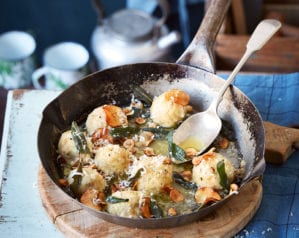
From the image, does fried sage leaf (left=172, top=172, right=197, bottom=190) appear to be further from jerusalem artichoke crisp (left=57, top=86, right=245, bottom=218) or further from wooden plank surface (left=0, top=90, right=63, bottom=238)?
wooden plank surface (left=0, top=90, right=63, bottom=238)

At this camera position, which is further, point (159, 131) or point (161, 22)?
point (161, 22)

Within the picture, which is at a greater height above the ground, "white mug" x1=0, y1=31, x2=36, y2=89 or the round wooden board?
the round wooden board

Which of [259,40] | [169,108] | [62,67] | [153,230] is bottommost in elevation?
[62,67]

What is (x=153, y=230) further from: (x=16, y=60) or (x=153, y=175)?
(x=16, y=60)

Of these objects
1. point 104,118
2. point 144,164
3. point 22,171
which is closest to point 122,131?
point 104,118

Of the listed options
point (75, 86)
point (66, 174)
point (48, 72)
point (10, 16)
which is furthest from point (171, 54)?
point (66, 174)

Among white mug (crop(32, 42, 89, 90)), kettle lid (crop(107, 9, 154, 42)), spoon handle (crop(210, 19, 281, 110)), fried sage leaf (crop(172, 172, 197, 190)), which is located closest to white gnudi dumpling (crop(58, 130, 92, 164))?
fried sage leaf (crop(172, 172, 197, 190))

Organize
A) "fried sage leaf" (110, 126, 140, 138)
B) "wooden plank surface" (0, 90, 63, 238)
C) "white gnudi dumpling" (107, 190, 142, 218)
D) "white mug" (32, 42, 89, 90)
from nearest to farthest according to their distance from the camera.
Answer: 1. "white gnudi dumpling" (107, 190, 142, 218)
2. "wooden plank surface" (0, 90, 63, 238)
3. "fried sage leaf" (110, 126, 140, 138)
4. "white mug" (32, 42, 89, 90)
